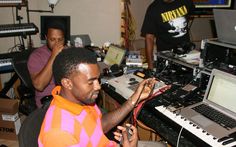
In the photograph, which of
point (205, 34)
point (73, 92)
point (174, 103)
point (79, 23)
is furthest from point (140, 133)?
point (205, 34)

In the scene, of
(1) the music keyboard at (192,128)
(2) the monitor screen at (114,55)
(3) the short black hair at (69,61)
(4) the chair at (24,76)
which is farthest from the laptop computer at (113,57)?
(3) the short black hair at (69,61)

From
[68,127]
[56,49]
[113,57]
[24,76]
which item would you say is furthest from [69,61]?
[113,57]

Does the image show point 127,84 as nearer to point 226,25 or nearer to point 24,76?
point 226,25

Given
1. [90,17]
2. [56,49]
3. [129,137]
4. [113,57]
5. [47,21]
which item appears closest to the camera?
[129,137]

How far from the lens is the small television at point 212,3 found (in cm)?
400

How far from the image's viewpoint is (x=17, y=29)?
3.21 m

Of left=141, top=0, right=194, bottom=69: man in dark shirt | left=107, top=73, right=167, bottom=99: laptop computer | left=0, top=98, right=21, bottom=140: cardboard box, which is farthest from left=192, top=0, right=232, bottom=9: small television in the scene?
left=0, top=98, right=21, bottom=140: cardboard box

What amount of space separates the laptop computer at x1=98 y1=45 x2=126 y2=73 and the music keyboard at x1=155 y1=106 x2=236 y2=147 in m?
0.99

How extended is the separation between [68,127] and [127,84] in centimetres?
101

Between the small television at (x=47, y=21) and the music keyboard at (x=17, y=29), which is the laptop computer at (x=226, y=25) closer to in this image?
the small television at (x=47, y=21)

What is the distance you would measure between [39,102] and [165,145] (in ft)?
3.56

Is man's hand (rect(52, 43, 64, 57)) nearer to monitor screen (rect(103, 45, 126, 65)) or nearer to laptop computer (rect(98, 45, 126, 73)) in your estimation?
laptop computer (rect(98, 45, 126, 73))

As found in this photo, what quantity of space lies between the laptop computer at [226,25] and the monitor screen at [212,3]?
8.02 feet

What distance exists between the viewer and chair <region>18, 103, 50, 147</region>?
1.10 meters
